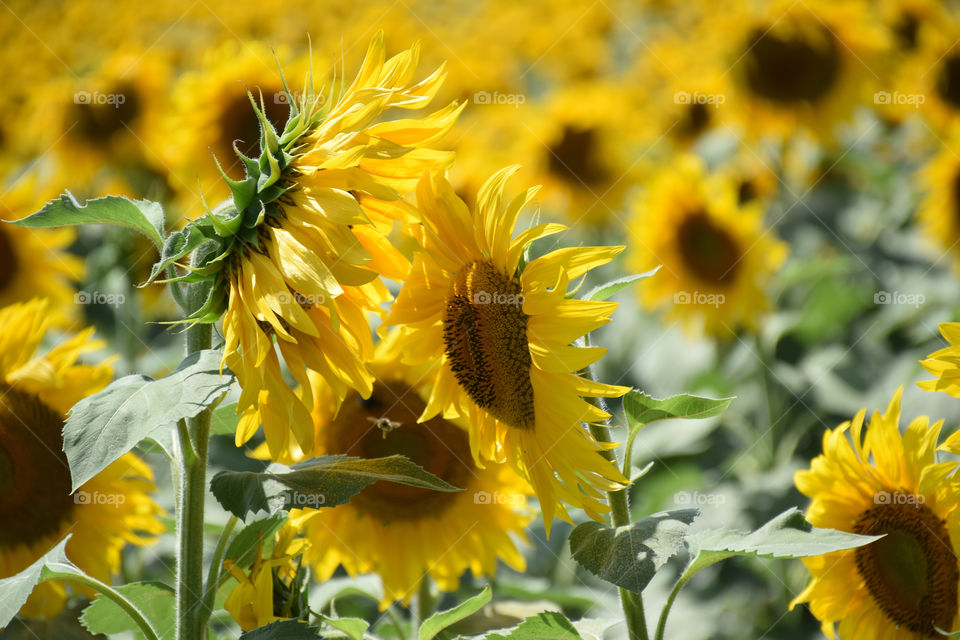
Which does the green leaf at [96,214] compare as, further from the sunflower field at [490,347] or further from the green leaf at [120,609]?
the green leaf at [120,609]

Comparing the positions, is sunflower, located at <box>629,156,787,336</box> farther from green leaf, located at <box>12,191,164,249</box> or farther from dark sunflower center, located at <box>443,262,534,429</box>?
green leaf, located at <box>12,191,164,249</box>

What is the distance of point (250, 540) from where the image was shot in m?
1.10

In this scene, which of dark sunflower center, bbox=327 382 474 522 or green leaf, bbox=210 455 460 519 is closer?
green leaf, bbox=210 455 460 519

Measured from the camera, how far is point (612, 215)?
136 inches

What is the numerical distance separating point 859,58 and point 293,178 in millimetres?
2595

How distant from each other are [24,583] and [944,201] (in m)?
2.60

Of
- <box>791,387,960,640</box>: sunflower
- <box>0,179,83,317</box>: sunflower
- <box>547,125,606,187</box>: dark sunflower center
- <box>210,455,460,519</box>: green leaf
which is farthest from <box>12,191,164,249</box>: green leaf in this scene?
<box>547,125,606,187</box>: dark sunflower center

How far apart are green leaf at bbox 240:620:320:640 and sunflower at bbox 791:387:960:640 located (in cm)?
56

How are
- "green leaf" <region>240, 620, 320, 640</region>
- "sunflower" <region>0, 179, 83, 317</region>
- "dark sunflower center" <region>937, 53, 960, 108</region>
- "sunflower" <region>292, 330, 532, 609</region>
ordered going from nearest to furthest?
"green leaf" <region>240, 620, 320, 640</region>, "sunflower" <region>292, 330, 532, 609</region>, "sunflower" <region>0, 179, 83, 317</region>, "dark sunflower center" <region>937, 53, 960, 108</region>

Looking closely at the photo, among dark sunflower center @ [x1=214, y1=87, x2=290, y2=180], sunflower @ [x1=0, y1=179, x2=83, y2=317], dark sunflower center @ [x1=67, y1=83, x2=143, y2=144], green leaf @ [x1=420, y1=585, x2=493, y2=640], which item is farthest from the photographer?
dark sunflower center @ [x1=67, y1=83, x2=143, y2=144]

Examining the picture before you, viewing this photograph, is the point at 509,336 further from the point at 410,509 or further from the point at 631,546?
the point at 410,509

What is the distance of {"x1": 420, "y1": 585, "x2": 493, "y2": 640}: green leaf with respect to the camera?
3.44ft

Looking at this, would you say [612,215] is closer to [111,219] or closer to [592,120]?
[592,120]

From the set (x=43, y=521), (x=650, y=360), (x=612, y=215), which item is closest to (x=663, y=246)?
(x=650, y=360)
